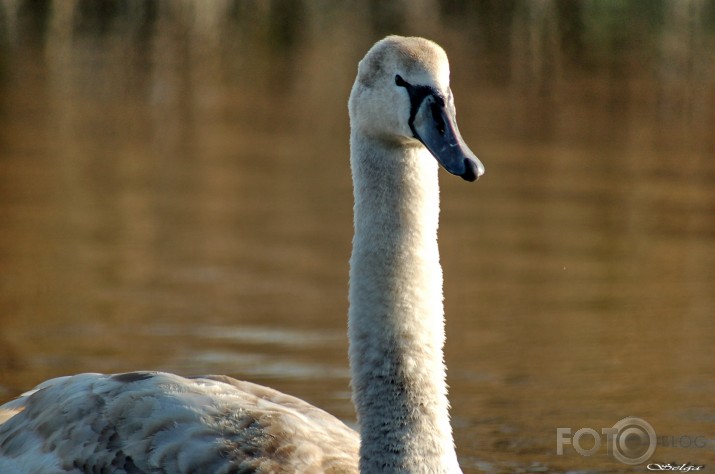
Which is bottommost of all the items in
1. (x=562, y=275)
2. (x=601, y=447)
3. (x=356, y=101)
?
(x=601, y=447)

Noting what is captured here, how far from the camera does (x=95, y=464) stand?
19.2 ft

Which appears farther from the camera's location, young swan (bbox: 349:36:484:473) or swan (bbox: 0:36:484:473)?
young swan (bbox: 349:36:484:473)

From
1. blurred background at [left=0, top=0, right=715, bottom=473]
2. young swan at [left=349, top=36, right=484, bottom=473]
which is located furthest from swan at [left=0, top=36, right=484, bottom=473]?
blurred background at [left=0, top=0, right=715, bottom=473]

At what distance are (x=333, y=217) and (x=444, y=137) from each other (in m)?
7.84

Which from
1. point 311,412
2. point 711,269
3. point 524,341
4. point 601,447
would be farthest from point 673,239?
point 311,412

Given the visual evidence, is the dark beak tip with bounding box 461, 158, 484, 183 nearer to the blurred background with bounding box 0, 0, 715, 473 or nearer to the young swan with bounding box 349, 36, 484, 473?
the young swan with bounding box 349, 36, 484, 473

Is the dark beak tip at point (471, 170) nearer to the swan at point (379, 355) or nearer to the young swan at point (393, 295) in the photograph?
the swan at point (379, 355)

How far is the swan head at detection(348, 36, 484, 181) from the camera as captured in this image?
16.3 ft

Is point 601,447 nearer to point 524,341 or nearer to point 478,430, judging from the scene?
point 478,430

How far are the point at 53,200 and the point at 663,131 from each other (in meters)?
7.50

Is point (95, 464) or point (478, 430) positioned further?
point (478, 430)

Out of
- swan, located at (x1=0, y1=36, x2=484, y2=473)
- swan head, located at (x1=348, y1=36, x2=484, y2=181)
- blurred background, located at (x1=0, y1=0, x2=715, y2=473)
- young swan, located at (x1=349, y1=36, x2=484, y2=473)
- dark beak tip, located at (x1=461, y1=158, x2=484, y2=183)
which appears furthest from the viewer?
blurred background, located at (x1=0, y1=0, x2=715, y2=473)

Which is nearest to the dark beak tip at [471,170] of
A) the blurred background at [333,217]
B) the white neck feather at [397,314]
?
the white neck feather at [397,314]

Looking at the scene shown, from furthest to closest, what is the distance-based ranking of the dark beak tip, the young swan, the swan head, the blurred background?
the blurred background, the young swan, the swan head, the dark beak tip
